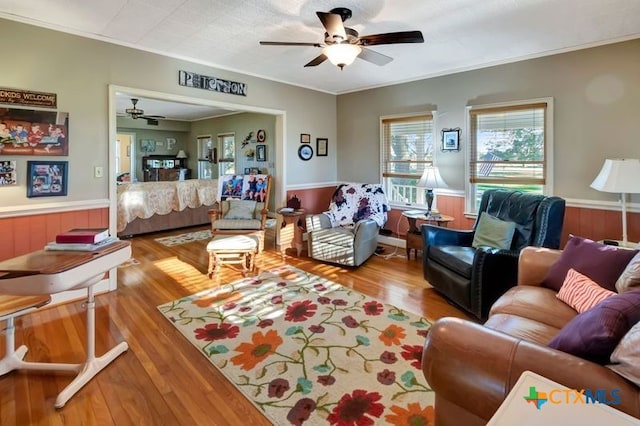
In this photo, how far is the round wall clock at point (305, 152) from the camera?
5.41 meters

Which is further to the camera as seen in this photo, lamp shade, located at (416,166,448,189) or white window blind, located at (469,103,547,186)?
lamp shade, located at (416,166,448,189)

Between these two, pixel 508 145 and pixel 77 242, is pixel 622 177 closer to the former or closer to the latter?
pixel 508 145

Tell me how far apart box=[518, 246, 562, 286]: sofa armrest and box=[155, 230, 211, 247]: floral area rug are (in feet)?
15.6

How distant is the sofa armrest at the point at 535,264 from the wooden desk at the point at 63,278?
2781 mm

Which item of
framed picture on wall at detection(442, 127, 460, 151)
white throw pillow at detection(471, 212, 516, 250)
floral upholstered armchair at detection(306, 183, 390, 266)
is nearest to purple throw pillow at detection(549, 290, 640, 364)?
white throw pillow at detection(471, 212, 516, 250)

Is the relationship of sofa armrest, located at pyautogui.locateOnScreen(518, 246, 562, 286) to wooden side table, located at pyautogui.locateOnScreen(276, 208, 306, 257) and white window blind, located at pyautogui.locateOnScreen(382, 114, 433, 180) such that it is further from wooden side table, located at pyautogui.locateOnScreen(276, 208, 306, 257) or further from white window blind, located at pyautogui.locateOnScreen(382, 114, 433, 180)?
wooden side table, located at pyautogui.locateOnScreen(276, 208, 306, 257)

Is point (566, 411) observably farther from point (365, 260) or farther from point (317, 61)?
point (365, 260)

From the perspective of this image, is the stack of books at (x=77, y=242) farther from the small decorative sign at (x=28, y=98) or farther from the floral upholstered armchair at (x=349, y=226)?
the floral upholstered armchair at (x=349, y=226)

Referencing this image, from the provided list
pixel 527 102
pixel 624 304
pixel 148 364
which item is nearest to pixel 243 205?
pixel 148 364

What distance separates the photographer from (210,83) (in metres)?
4.21

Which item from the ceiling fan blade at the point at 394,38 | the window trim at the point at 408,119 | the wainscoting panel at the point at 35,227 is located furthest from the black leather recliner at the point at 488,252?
the wainscoting panel at the point at 35,227

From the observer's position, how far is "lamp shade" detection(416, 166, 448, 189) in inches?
169

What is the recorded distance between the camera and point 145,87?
366 cm

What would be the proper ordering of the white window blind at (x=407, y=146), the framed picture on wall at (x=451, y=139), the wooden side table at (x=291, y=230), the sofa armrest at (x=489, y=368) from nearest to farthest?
1. the sofa armrest at (x=489, y=368)
2. the framed picture on wall at (x=451, y=139)
3. the wooden side table at (x=291, y=230)
4. the white window blind at (x=407, y=146)
